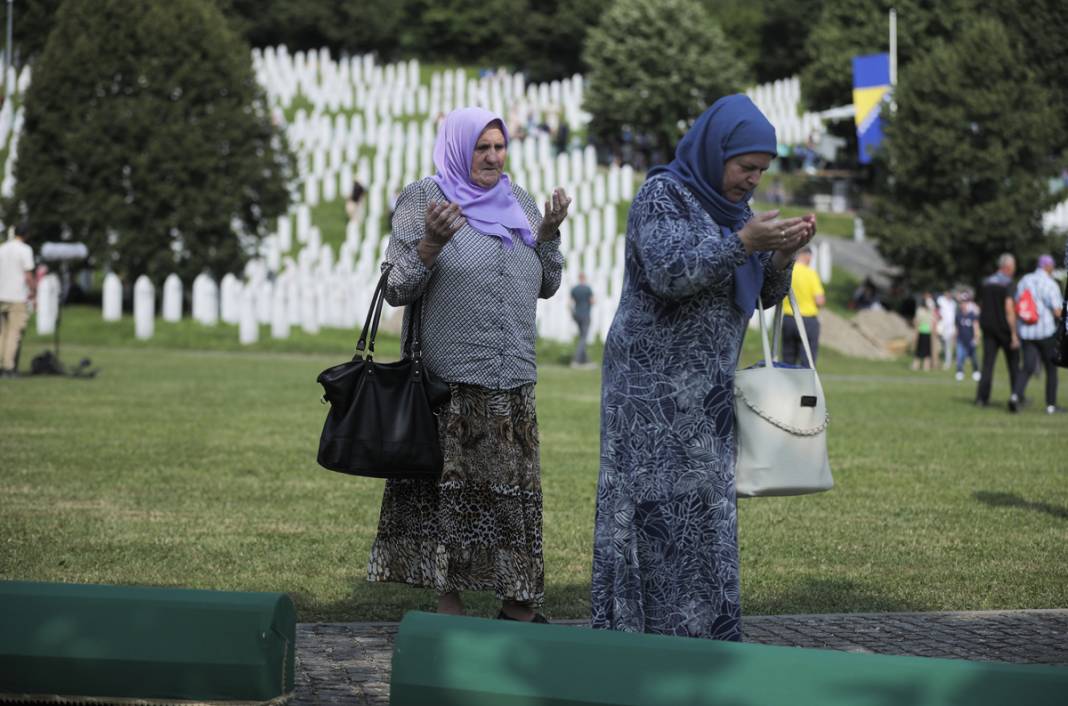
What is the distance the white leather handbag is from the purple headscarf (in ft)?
5.65

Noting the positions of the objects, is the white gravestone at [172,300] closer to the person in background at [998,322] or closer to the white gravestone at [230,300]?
the white gravestone at [230,300]

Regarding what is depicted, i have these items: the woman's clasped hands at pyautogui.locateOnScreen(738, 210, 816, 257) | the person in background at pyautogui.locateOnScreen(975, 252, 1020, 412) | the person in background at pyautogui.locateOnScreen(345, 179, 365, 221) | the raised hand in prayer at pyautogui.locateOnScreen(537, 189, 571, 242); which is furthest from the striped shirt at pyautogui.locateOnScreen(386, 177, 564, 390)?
the person in background at pyautogui.locateOnScreen(345, 179, 365, 221)

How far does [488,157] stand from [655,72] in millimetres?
64780

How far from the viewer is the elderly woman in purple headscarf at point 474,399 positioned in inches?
241

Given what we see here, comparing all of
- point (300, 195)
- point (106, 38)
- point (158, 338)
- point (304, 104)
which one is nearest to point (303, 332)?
point (158, 338)

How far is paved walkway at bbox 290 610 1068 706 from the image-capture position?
5668 millimetres

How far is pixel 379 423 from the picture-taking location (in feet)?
19.4

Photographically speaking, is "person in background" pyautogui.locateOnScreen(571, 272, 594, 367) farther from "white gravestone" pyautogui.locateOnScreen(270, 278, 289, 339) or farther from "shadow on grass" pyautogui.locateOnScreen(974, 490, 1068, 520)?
"shadow on grass" pyautogui.locateOnScreen(974, 490, 1068, 520)

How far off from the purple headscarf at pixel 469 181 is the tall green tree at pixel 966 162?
36.1 meters

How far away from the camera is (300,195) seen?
47.5 metres

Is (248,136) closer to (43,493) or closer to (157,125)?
→ (157,125)

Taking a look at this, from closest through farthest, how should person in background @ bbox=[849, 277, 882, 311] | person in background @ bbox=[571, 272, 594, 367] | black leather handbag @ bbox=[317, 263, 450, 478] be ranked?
black leather handbag @ bbox=[317, 263, 450, 478] → person in background @ bbox=[571, 272, 594, 367] → person in background @ bbox=[849, 277, 882, 311]

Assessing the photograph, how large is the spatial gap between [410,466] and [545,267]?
40.2 inches

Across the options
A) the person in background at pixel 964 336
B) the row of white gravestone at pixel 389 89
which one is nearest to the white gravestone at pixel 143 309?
the person in background at pixel 964 336
